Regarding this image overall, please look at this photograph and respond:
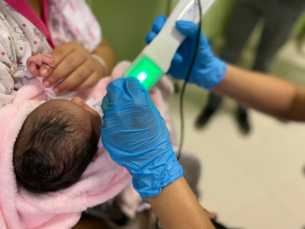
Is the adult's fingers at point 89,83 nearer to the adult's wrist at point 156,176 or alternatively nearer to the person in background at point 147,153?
the person in background at point 147,153

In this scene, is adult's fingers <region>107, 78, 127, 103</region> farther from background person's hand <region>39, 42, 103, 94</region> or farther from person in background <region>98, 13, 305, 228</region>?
background person's hand <region>39, 42, 103, 94</region>

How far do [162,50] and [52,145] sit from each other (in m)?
0.34

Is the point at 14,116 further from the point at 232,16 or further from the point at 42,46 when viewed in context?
the point at 232,16

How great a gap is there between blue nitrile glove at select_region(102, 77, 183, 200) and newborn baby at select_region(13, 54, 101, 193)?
51mm

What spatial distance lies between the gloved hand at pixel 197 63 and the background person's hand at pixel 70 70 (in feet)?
0.59

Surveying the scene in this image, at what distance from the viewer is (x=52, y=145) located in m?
0.57

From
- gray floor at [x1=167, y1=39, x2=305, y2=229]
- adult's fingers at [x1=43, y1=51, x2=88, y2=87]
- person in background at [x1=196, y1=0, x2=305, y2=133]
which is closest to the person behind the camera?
adult's fingers at [x1=43, y1=51, x2=88, y2=87]

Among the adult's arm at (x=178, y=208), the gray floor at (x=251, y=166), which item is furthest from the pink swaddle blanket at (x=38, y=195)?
the gray floor at (x=251, y=166)

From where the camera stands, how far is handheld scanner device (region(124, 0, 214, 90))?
712mm

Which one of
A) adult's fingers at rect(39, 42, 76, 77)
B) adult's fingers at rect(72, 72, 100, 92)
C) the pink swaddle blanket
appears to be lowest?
the pink swaddle blanket

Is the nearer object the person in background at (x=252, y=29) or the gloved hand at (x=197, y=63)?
the gloved hand at (x=197, y=63)

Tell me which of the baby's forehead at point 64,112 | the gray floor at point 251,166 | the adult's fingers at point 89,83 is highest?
the baby's forehead at point 64,112

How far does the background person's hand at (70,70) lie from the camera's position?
68 cm

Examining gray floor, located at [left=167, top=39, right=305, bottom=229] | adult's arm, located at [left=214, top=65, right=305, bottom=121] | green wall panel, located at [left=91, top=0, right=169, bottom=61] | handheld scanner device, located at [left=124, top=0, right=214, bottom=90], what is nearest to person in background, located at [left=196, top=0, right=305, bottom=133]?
gray floor, located at [left=167, top=39, right=305, bottom=229]
